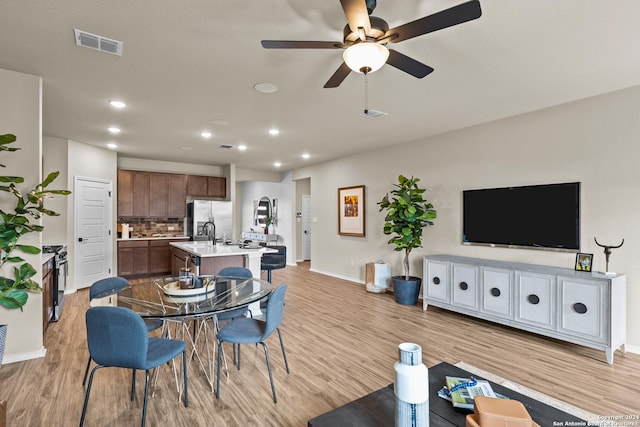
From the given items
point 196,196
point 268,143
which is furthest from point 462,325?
point 196,196

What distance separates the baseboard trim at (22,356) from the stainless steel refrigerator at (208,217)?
4.23 metres

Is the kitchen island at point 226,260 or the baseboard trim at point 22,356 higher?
the kitchen island at point 226,260

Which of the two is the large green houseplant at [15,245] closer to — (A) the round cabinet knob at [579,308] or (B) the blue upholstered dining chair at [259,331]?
(B) the blue upholstered dining chair at [259,331]

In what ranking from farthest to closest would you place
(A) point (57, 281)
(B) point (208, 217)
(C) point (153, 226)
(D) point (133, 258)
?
1. (C) point (153, 226)
2. (B) point (208, 217)
3. (D) point (133, 258)
4. (A) point (57, 281)

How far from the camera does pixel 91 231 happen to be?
6.08 metres

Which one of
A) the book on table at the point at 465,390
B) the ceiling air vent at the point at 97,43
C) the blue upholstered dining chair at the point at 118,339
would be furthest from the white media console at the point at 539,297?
the ceiling air vent at the point at 97,43

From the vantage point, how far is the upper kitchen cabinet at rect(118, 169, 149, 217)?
→ 22.9 ft

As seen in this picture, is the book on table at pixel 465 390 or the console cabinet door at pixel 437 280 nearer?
the book on table at pixel 465 390

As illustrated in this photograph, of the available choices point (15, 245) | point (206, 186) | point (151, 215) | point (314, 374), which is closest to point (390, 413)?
point (314, 374)

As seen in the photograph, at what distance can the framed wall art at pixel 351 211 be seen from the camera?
21.6 feet

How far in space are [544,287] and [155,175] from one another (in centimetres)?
741

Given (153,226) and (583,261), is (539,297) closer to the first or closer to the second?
(583,261)

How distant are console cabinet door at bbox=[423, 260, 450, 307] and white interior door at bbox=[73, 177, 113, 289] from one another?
592 cm

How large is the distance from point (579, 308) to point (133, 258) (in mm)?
7507
